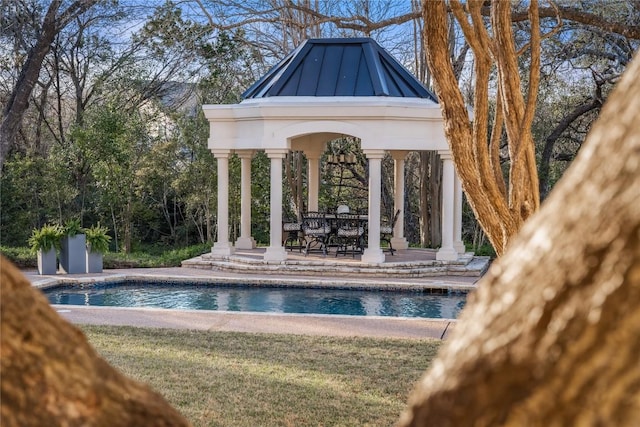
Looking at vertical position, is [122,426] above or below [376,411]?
above

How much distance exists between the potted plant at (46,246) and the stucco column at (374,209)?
19.1ft

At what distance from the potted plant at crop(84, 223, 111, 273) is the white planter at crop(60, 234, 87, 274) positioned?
89 millimetres

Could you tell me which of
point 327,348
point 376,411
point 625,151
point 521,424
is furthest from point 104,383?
point 327,348

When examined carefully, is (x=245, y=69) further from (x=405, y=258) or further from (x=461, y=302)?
(x=461, y=302)

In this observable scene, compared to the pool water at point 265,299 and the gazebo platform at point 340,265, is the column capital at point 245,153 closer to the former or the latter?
the gazebo platform at point 340,265

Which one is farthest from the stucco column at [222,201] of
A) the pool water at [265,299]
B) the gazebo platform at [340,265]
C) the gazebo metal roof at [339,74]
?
the pool water at [265,299]

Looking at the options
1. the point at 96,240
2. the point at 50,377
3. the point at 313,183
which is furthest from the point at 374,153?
the point at 50,377

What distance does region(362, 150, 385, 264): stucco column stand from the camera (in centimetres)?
1661

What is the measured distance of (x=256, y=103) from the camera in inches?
675

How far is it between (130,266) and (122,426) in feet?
52.2

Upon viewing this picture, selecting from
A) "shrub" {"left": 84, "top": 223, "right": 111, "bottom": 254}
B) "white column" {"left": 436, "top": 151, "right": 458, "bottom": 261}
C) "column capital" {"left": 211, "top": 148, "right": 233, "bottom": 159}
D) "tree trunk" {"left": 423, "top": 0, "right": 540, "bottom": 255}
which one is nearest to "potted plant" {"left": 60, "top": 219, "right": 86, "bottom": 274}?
"shrub" {"left": 84, "top": 223, "right": 111, "bottom": 254}

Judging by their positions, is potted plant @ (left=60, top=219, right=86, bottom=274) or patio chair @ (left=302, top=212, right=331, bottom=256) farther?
patio chair @ (left=302, top=212, right=331, bottom=256)

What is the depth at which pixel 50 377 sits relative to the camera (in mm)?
1782

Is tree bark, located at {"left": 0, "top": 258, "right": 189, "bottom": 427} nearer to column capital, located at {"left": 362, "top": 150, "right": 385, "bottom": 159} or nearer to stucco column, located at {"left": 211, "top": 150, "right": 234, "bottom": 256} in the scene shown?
column capital, located at {"left": 362, "top": 150, "right": 385, "bottom": 159}
